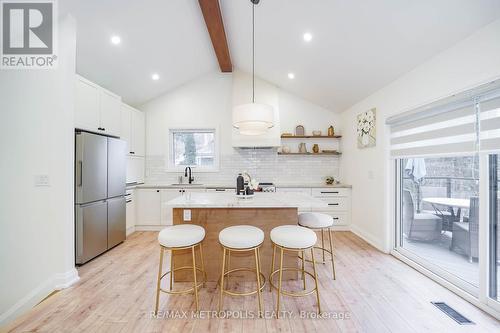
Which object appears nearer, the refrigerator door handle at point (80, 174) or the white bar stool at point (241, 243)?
the white bar stool at point (241, 243)

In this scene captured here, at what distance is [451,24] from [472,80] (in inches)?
20.9

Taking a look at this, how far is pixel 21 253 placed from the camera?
209 centimetres

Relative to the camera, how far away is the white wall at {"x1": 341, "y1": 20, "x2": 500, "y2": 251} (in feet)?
6.19

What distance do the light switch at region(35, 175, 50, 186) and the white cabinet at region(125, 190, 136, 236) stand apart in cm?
162

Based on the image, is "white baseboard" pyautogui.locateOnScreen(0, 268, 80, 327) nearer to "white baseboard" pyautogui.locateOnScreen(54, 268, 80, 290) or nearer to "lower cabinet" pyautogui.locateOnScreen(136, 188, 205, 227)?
"white baseboard" pyautogui.locateOnScreen(54, 268, 80, 290)

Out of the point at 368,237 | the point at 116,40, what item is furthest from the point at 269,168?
the point at 116,40

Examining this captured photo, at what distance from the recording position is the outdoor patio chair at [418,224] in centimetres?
280

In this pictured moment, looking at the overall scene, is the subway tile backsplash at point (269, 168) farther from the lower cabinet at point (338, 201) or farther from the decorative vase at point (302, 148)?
the lower cabinet at point (338, 201)

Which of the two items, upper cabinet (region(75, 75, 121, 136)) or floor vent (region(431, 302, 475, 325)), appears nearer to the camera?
floor vent (region(431, 302, 475, 325))

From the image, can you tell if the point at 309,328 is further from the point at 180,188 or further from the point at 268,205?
the point at 180,188

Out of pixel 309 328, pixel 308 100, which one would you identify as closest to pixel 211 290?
pixel 309 328

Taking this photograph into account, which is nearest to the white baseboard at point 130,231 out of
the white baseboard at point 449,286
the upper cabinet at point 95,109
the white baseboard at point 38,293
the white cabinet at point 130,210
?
the white cabinet at point 130,210

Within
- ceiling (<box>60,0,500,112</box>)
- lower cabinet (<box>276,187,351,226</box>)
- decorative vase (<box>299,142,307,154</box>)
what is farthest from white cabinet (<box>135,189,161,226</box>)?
decorative vase (<box>299,142,307,154</box>)

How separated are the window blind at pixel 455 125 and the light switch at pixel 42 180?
160 inches
